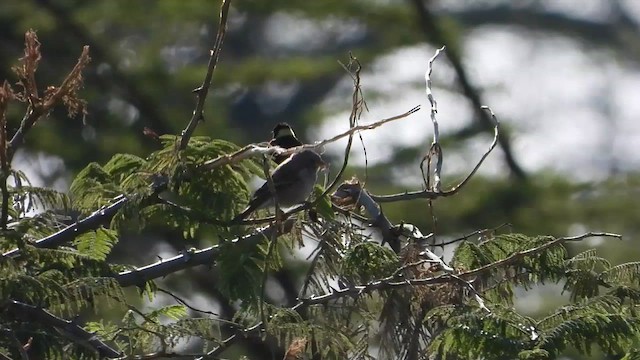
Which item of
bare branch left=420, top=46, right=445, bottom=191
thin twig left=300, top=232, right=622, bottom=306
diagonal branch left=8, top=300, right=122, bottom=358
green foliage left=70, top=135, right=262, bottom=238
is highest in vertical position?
bare branch left=420, top=46, right=445, bottom=191

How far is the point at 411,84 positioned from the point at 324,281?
26.4ft

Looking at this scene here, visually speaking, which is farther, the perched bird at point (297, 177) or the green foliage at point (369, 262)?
the perched bird at point (297, 177)

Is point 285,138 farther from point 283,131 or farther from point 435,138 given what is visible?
point 435,138

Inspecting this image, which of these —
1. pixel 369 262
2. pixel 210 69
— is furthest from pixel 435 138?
pixel 210 69

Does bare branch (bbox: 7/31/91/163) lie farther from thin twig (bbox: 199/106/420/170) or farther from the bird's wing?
the bird's wing

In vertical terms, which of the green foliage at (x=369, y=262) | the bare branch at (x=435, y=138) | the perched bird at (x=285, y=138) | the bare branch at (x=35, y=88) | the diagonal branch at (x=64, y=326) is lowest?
the diagonal branch at (x=64, y=326)

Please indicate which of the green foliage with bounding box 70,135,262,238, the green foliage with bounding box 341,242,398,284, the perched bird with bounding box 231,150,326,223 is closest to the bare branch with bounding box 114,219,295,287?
the green foliage with bounding box 70,135,262,238

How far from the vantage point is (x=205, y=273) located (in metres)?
8.73

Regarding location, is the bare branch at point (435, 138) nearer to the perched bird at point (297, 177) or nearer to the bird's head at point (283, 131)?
the perched bird at point (297, 177)

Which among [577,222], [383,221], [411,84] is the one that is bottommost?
[383,221]

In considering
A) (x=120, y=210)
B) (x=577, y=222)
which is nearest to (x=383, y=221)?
(x=120, y=210)

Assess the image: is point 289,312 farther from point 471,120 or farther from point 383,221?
point 471,120

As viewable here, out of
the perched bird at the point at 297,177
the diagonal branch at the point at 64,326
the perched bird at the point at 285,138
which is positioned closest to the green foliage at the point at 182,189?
the diagonal branch at the point at 64,326

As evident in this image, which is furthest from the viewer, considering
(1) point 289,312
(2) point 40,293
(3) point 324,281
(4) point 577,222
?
(4) point 577,222
